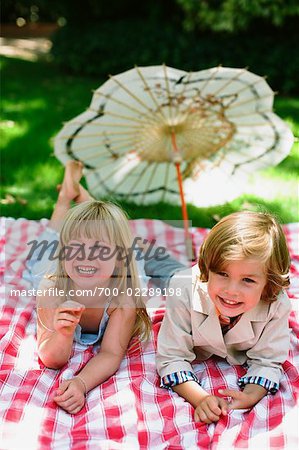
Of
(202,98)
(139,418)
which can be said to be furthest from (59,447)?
(202,98)

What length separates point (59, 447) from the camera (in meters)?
1.67

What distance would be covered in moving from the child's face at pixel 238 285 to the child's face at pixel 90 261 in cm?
38

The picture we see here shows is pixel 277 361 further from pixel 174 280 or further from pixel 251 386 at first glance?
pixel 174 280

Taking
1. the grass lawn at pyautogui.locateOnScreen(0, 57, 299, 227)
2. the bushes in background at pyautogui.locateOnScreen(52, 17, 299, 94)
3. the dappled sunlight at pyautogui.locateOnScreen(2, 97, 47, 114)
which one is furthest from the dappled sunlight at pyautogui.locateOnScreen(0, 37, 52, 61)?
the dappled sunlight at pyautogui.locateOnScreen(2, 97, 47, 114)

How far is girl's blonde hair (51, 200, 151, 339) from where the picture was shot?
205 cm

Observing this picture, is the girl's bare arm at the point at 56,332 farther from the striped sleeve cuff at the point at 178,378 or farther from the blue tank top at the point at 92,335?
the striped sleeve cuff at the point at 178,378

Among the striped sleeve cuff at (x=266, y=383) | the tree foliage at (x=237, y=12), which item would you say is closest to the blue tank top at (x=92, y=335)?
the striped sleeve cuff at (x=266, y=383)

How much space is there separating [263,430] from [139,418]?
1.15 ft

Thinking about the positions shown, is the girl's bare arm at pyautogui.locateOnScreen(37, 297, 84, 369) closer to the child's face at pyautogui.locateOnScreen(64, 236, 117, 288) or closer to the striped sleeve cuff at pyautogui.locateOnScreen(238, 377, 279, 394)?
the child's face at pyautogui.locateOnScreen(64, 236, 117, 288)

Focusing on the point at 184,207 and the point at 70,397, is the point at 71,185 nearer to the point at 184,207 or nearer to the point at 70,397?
the point at 184,207

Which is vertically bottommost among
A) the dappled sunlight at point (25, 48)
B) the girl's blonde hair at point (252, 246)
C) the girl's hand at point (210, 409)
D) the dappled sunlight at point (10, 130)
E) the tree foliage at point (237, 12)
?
the girl's hand at point (210, 409)

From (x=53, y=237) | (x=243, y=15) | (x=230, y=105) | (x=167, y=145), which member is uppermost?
(x=243, y=15)

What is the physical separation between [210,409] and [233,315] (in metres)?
0.28

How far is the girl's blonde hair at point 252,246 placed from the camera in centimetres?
178
